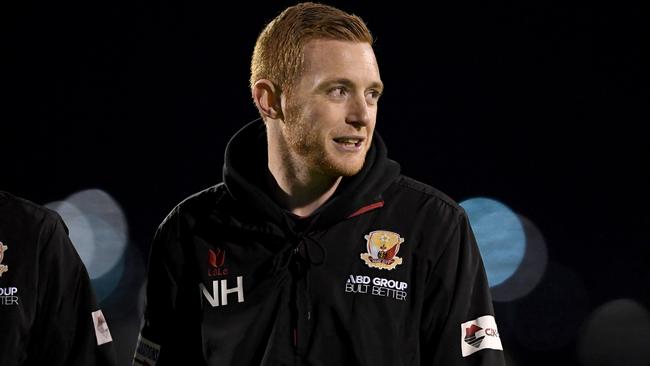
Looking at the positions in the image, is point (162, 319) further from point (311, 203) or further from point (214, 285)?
point (311, 203)

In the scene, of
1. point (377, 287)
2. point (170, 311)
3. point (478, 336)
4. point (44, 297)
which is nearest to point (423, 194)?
point (377, 287)

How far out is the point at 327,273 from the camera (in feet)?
8.58

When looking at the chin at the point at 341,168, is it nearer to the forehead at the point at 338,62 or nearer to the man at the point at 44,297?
the forehead at the point at 338,62

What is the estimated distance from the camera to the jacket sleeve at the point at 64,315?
10.6 ft

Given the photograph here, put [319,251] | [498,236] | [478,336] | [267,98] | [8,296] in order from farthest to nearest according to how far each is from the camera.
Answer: [498,236] < [8,296] < [267,98] < [319,251] < [478,336]

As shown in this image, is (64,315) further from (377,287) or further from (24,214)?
(377,287)

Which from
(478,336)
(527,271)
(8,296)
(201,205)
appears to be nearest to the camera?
(478,336)

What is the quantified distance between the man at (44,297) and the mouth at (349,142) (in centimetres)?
126

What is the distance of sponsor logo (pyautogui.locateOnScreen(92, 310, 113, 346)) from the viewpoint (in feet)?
10.7

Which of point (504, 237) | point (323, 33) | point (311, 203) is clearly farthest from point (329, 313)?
point (504, 237)

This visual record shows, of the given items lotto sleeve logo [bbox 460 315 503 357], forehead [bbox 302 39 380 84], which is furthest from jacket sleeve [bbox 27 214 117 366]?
lotto sleeve logo [bbox 460 315 503 357]

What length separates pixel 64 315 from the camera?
3.25 meters

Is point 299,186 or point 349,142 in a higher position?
point 349,142

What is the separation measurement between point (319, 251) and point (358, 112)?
16.5 inches
